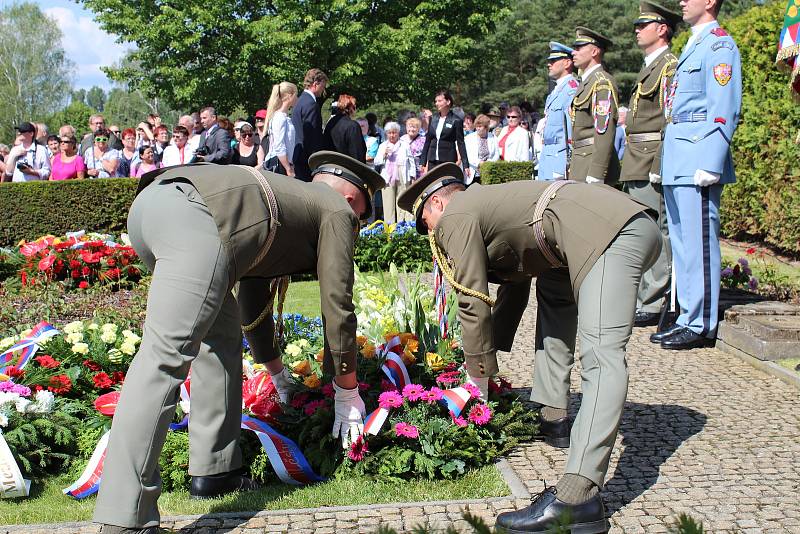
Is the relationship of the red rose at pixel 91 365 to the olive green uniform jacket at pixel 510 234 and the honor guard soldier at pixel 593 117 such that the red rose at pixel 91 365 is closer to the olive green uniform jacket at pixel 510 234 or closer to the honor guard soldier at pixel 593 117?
the olive green uniform jacket at pixel 510 234

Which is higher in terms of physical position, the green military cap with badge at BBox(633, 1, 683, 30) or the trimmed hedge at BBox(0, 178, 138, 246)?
the green military cap with badge at BBox(633, 1, 683, 30)

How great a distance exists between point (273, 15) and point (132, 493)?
101 ft

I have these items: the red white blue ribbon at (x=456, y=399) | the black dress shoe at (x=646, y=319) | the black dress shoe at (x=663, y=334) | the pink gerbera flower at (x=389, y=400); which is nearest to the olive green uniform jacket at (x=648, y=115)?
the black dress shoe at (x=646, y=319)

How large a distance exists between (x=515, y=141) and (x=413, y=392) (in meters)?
11.1

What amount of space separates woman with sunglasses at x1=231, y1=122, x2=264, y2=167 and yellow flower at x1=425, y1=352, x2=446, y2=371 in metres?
7.54

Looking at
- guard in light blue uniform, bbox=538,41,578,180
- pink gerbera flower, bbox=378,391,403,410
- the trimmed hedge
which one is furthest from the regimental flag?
the trimmed hedge

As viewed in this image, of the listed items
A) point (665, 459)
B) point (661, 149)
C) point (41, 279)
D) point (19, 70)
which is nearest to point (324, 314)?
point (665, 459)

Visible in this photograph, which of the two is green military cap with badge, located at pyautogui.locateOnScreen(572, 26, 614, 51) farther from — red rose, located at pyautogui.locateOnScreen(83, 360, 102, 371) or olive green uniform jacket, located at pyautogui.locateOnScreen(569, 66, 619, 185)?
red rose, located at pyautogui.locateOnScreen(83, 360, 102, 371)

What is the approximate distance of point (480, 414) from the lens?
15.0ft

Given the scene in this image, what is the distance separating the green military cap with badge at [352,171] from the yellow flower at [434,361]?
1.17 metres

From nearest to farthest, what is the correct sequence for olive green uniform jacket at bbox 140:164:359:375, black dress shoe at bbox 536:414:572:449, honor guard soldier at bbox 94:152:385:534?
honor guard soldier at bbox 94:152:385:534 < olive green uniform jacket at bbox 140:164:359:375 < black dress shoe at bbox 536:414:572:449

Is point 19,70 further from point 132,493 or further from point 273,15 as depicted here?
point 132,493

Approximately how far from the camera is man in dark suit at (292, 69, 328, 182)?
10422mm

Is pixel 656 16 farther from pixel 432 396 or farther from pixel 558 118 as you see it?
pixel 432 396
